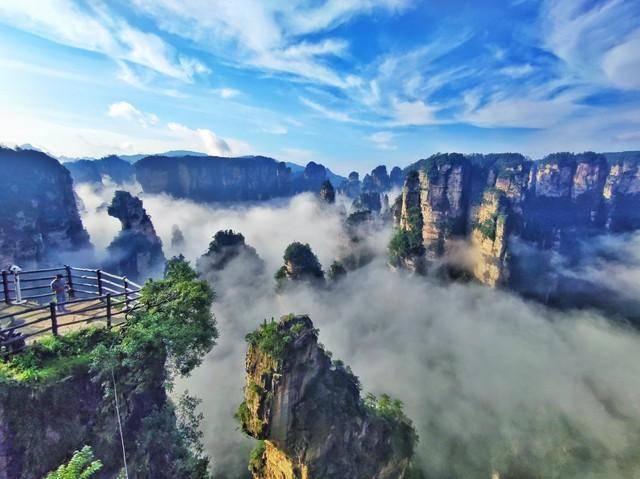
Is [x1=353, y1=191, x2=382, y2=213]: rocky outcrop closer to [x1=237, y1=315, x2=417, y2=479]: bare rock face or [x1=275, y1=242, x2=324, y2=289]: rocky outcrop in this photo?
[x1=275, y1=242, x2=324, y2=289]: rocky outcrop

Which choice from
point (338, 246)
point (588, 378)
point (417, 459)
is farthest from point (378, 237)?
point (417, 459)

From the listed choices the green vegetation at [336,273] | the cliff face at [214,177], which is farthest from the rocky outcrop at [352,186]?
the green vegetation at [336,273]

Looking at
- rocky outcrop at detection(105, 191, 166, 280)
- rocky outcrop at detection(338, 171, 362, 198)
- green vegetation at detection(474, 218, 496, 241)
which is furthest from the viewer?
rocky outcrop at detection(338, 171, 362, 198)

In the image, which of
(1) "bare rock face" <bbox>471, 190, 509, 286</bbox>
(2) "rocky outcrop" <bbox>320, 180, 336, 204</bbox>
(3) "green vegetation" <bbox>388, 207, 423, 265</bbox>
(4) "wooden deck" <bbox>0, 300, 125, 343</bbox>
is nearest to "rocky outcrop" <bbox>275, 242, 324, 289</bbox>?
(3) "green vegetation" <bbox>388, 207, 423, 265</bbox>

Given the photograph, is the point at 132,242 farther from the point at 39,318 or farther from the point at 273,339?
the point at 273,339

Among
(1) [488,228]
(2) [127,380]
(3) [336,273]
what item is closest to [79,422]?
(2) [127,380]

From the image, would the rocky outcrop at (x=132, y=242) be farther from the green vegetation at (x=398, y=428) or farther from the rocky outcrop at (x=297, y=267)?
the green vegetation at (x=398, y=428)

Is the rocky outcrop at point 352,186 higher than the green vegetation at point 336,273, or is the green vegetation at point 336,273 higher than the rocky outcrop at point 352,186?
the rocky outcrop at point 352,186
